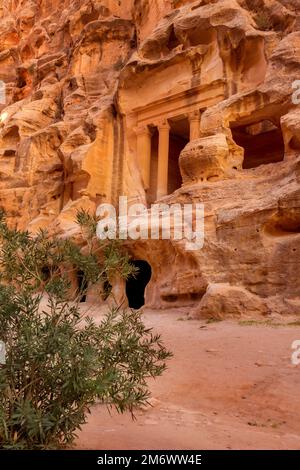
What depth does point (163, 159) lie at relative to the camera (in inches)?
837

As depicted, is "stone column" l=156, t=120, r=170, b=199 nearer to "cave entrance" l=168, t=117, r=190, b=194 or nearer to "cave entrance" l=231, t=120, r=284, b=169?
"cave entrance" l=168, t=117, r=190, b=194

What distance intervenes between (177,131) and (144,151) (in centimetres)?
258

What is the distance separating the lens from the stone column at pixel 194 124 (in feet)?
66.4

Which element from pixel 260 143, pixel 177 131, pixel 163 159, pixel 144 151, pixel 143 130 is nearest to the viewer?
pixel 260 143

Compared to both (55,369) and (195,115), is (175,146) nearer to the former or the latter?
(195,115)

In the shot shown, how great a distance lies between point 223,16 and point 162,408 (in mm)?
17822

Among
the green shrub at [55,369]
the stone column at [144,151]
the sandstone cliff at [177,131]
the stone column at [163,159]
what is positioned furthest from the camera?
the stone column at [144,151]

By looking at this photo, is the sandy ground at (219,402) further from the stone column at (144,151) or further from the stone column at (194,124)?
the stone column at (144,151)

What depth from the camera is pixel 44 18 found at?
3641 centimetres

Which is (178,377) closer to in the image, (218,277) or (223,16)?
(218,277)

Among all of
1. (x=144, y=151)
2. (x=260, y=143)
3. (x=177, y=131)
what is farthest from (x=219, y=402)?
(x=177, y=131)

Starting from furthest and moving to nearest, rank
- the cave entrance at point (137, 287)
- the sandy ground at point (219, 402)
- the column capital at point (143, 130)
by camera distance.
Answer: the column capital at point (143, 130)
the cave entrance at point (137, 287)
the sandy ground at point (219, 402)

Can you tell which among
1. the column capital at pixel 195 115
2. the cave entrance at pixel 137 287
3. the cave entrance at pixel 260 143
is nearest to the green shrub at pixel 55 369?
the cave entrance at pixel 137 287

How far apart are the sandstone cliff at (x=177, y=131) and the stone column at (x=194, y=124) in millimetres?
63
